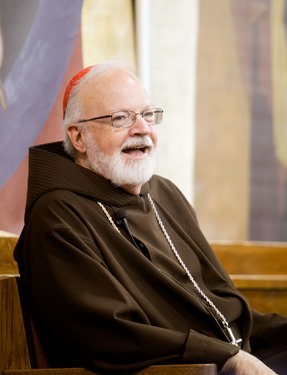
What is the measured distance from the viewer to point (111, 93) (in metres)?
3.65

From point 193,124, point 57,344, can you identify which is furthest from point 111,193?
point 193,124

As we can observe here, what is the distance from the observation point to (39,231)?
10.7 ft

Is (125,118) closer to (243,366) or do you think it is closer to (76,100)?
(76,100)

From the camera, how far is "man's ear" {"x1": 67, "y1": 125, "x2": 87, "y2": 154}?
3.70 m

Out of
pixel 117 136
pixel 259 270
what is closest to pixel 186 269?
pixel 117 136

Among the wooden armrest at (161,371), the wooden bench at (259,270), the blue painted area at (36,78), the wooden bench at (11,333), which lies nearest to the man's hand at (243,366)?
the wooden armrest at (161,371)

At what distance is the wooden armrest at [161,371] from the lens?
2900 mm

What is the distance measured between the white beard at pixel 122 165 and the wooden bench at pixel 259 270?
5.78ft

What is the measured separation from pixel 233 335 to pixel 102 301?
0.71 m

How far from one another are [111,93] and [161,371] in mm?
1243

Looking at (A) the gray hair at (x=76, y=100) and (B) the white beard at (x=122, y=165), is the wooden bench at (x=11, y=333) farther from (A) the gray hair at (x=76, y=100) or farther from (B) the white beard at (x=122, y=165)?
(A) the gray hair at (x=76, y=100)

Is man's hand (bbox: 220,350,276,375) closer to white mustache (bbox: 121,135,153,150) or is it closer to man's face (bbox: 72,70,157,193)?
man's face (bbox: 72,70,157,193)

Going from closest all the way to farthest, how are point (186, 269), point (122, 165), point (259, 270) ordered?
1. point (122, 165)
2. point (186, 269)
3. point (259, 270)

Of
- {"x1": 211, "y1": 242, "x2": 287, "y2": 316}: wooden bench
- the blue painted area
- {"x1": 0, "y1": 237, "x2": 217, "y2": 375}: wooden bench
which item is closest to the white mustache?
the blue painted area
